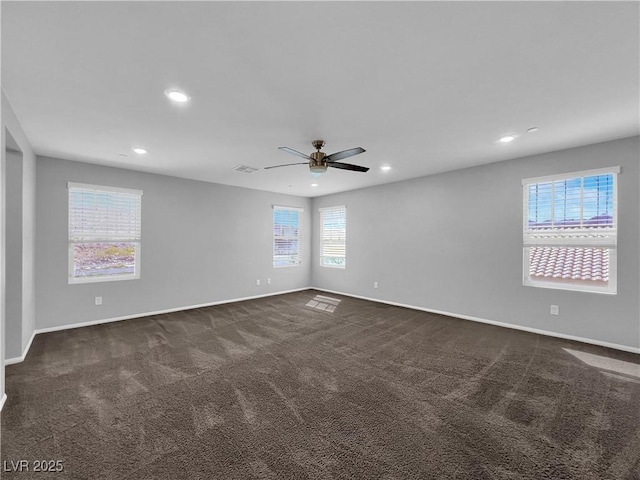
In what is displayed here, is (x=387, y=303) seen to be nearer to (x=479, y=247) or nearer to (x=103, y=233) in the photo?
(x=479, y=247)

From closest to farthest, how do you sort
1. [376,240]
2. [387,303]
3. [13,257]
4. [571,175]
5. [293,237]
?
[13,257], [571,175], [387,303], [376,240], [293,237]

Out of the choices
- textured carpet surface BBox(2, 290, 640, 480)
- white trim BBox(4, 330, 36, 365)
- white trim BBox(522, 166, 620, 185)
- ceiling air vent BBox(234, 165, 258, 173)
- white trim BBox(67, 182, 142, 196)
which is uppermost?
ceiling air vent BBox(234, 165, 258, 173)

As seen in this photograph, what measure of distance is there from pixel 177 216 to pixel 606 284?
6.73 m

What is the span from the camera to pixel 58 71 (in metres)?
2.04

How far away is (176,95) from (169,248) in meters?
3.61

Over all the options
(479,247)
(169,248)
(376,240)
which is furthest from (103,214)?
(479,247)

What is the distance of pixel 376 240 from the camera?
6246 millimetres

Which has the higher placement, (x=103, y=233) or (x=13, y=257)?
(x=103, y=233)

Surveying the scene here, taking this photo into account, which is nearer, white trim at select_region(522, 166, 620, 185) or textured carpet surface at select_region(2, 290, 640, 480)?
textured carpet surface at select_region(2, 290, 640, 480)

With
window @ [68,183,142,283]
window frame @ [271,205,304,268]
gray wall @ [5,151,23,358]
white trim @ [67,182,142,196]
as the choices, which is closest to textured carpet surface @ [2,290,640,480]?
gray wall @ [5,151,23,358]

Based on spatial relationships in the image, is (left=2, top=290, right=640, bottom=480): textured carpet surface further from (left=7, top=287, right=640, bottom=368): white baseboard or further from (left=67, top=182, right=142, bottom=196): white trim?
(left=67, top=182, right=142, bottom=196): white trim

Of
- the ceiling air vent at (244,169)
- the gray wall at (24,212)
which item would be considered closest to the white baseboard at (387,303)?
the gray wall at (24,212)

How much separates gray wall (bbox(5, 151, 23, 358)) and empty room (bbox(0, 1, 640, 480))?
2cm

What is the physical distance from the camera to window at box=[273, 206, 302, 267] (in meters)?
7.07
